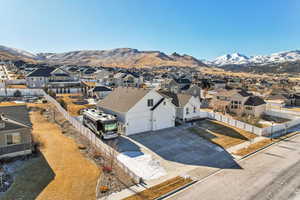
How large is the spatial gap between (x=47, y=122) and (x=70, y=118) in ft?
14.5

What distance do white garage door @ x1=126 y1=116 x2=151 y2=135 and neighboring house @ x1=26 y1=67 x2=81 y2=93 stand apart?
44.7 m

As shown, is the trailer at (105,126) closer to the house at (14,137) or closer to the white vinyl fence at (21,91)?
the house at (14,137)

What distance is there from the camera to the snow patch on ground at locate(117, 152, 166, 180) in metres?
16.7

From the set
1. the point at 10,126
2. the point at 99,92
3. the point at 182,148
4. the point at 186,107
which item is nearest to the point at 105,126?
the point at 10,126

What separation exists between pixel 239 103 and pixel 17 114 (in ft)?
145

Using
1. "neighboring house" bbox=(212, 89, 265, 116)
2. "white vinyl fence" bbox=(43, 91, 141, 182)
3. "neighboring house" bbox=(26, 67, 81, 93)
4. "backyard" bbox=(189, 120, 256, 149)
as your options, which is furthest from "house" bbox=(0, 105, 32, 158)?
"neighboring house" bbox=(26, 67, 81, 93)

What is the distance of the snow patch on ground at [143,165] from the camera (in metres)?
16.7

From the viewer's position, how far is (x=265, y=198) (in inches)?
539

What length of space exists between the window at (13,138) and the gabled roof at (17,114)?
1.53 meters

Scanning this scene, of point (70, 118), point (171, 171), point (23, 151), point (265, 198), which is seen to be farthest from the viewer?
point (70, 118)

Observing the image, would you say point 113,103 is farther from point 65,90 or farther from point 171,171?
point 65,90

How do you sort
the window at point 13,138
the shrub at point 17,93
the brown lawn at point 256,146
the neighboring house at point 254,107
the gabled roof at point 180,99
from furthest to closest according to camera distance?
the shrub at point 17,93 → the neighboring house at point 254,107 → the gabled roof at point 180,99 → the brown lawn at point 256,146 → the window at point 13,138

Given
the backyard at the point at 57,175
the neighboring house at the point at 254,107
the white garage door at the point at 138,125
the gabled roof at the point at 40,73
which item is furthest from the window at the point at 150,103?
the gabled roof at the point at 40,73

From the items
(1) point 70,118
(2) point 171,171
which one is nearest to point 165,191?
(2) point 171,171
